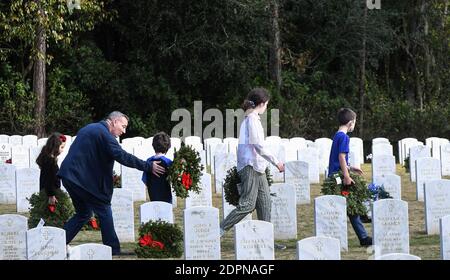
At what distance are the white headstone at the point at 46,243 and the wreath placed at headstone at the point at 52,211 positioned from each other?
9.35 feet

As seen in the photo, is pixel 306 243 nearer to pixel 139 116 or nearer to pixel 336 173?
pixel 336 173

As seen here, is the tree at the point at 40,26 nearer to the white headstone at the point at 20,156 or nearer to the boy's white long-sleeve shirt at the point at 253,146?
the white headstone at the point at 20,156

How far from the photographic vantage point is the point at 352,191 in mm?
13477

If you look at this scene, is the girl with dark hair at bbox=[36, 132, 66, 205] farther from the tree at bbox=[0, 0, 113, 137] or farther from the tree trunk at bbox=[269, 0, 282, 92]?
the tree trunk at bbox=[269, 0, 282, 92]

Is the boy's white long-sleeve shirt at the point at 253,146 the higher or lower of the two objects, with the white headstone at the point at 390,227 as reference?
higher

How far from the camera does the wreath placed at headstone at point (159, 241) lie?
12.8 metres

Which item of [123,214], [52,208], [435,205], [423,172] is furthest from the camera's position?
[423,172]

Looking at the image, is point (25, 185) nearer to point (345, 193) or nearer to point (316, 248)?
point (345, 193)

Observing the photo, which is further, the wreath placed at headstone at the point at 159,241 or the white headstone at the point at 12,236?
the wreath placed at headstone at the point at 159,241

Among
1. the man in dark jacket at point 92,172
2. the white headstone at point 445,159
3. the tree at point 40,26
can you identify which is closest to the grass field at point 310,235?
the man in dark jacket at point 92,172

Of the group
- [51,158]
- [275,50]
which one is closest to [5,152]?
[51,158]

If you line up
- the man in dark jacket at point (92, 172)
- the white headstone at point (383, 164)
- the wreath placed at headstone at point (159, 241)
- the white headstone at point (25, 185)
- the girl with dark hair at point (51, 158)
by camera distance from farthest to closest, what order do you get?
the white headstone at point (383, 164)
the white headstone at point (25, 185)
the girl with dark hair at point (51, 158)
the wreath placed at headstone at point (159, 241)
the man in dark jacket at point (92, 172)

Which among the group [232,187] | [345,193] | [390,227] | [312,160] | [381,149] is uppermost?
[381,149]

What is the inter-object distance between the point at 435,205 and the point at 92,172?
4750 mm
